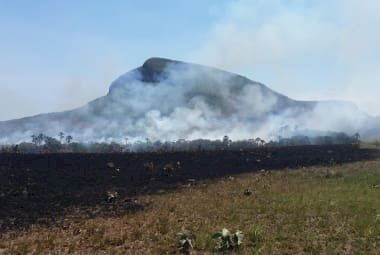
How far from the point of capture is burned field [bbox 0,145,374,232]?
2092 centimetres

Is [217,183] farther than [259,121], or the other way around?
[259,121]

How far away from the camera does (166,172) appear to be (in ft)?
104

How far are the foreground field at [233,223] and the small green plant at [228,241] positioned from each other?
29 centimetres

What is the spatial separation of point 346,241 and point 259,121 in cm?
11784

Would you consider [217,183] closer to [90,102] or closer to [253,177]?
[253,177]

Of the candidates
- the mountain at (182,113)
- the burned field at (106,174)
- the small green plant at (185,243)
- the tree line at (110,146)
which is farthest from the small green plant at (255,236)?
the mountain at (182,113)

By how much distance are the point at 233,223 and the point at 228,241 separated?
10.2 ft

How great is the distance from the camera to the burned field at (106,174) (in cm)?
2092

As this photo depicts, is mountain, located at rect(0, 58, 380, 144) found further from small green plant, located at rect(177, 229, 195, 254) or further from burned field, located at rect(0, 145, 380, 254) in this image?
small green plant, located at rect(177, 229, 195, 254)

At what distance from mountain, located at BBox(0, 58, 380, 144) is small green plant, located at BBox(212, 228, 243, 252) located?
7665 centimetres

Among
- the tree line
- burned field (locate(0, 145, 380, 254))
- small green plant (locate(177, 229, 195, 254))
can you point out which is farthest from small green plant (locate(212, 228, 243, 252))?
the tree line

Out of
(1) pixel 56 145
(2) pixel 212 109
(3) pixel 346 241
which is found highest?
(2) pixel 212 109

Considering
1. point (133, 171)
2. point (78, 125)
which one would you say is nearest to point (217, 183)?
point (133, 171)

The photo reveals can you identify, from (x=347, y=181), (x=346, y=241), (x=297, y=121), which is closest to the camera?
(x=346, y=241)
